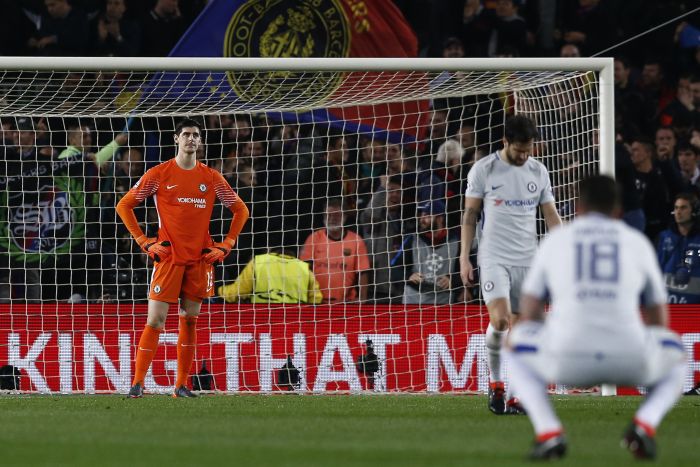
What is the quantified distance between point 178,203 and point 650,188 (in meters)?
5.93

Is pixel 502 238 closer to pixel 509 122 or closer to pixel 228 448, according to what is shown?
pixel 509 122

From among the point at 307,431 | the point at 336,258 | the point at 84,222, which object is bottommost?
the point at 307,431

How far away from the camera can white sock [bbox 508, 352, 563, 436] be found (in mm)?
6234

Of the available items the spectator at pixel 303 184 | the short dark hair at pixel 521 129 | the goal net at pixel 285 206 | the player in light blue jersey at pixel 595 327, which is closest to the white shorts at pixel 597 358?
the player in light blue jersey at pixel 595 327

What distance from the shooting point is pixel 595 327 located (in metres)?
6.15

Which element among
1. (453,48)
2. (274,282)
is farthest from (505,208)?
(453,48)

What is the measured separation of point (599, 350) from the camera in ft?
20.1

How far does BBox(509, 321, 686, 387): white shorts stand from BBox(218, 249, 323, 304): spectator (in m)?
6.98

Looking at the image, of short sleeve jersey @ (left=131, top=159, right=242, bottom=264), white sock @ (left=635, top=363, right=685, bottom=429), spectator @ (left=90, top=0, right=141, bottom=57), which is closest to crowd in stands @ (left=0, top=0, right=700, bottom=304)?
spectator @ (left=90, top=0, right=141, bottom=57)

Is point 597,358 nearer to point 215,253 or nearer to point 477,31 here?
point 215,253

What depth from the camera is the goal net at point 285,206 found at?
1291 centimetres

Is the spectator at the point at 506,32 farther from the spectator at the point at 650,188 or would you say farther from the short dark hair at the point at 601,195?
the short dark hair at the point at 601,195

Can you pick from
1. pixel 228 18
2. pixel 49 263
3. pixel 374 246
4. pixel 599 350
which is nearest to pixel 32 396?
pixel 49 263

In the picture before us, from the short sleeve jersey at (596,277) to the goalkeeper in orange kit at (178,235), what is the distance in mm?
5538
